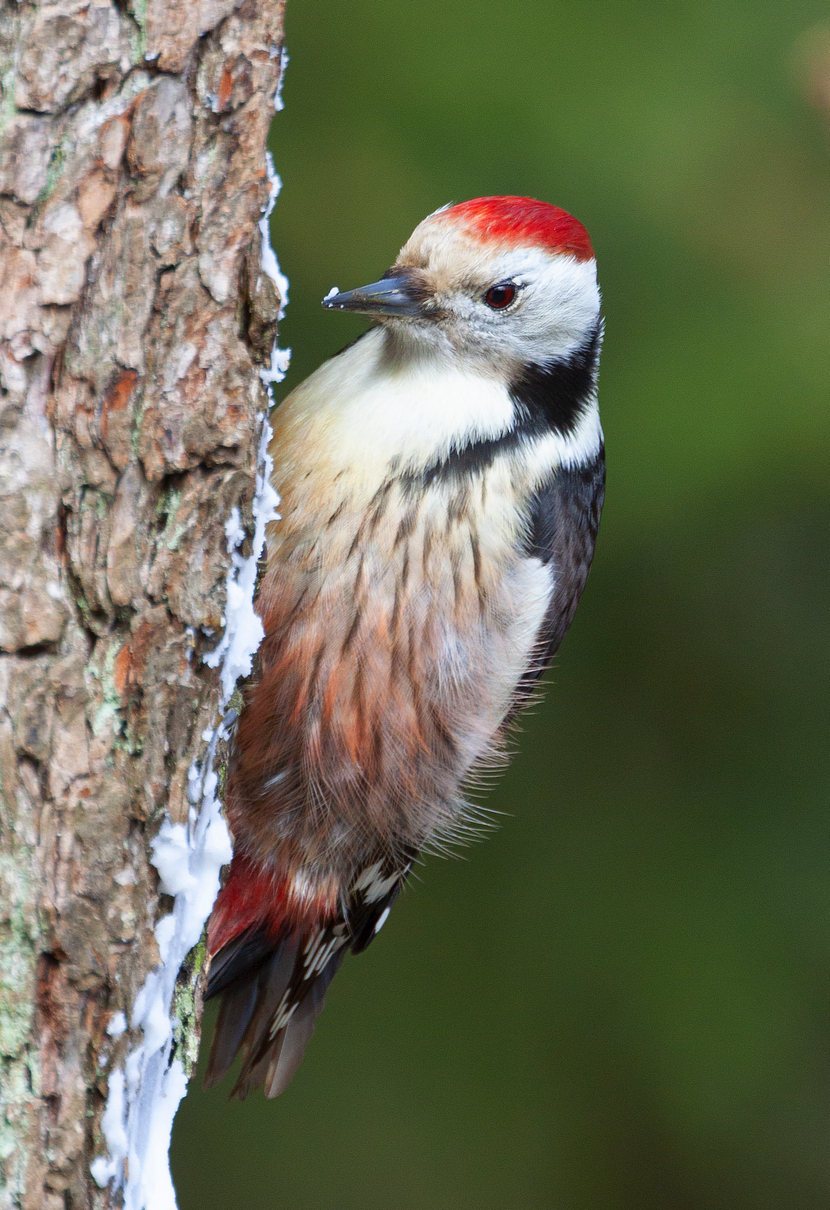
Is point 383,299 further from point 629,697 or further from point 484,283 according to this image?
point 629,697

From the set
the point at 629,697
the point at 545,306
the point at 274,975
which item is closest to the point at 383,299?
the point at 545,306

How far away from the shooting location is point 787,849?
6.59 ft

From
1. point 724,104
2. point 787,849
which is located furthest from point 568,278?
point 787,849

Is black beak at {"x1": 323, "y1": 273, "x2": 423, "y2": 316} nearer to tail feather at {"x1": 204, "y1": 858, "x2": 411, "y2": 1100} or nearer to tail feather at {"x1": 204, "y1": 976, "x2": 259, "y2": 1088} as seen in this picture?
tail feather at {"x1": 204, "y1": 858, "x2": 411, "y2": 1100}

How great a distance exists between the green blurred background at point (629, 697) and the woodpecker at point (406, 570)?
0.43m

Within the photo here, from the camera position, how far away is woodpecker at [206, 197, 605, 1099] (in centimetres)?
128

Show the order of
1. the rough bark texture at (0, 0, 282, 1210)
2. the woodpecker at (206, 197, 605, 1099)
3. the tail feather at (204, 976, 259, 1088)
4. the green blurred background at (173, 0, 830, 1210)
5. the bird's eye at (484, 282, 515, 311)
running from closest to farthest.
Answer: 1. the rough bark texture at (0, 0, 282, 1210)
2. the woodpecker at (206, 197, 605, 1099)
3. the bird's eye at (484, 282, 515, 311)
4. the tail feather at (204, 976, 259, 1088)
5. the green blurred background at (173, 0, 830, 1210)

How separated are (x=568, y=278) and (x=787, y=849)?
1130 mm

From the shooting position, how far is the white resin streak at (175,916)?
902mm

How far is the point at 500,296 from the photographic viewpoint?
140 cm

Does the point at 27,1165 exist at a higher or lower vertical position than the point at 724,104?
lower

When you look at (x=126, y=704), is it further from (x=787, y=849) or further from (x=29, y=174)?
(x=787, y=849)

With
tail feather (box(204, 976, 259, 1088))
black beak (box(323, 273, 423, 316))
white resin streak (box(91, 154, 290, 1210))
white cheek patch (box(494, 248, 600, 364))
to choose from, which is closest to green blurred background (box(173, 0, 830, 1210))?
white cheek patch (box(494, 248, 600, 364))

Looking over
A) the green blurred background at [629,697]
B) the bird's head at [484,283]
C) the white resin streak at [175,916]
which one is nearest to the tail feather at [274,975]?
the white resin streak at [175,916]
